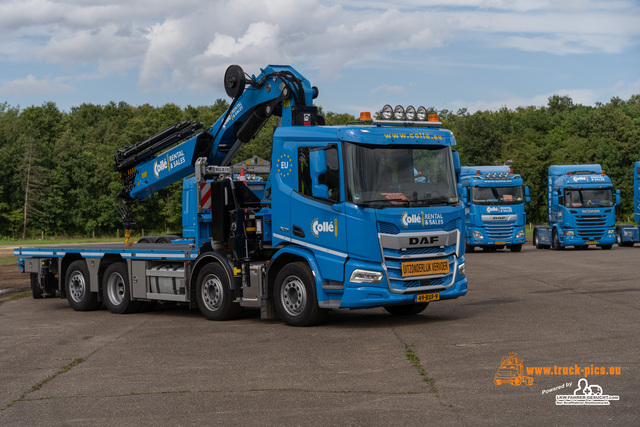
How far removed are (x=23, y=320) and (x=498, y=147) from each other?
89.8 meters

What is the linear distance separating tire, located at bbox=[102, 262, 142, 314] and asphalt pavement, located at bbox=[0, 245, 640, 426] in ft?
0.94

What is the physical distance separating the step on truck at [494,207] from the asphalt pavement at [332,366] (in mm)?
19590

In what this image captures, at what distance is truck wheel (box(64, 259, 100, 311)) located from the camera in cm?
1731

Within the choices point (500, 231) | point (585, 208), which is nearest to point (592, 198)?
point (585, 208)

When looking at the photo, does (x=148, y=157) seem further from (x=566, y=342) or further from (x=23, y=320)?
(x=566, y=342)

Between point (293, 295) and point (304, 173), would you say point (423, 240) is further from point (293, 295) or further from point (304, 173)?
point (293, 295)

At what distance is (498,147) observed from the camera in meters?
101

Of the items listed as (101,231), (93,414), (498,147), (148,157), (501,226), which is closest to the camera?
(93,414)

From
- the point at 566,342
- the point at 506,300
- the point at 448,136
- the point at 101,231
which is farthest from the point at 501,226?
the point at 101,231

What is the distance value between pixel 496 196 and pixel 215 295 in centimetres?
2325

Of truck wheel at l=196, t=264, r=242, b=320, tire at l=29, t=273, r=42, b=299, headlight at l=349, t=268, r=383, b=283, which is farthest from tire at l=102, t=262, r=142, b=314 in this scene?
headlight at l=349, t=268, r=383, b=283

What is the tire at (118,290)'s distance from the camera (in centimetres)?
1642

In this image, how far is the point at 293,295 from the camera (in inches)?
523

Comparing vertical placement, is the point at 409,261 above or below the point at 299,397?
above
